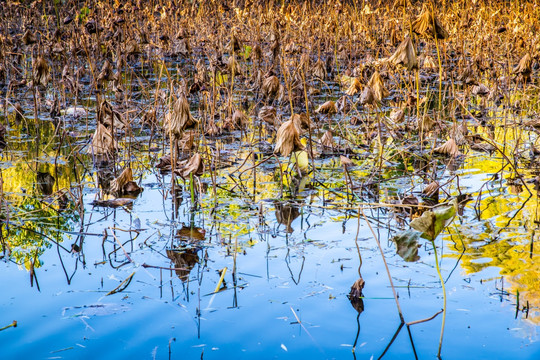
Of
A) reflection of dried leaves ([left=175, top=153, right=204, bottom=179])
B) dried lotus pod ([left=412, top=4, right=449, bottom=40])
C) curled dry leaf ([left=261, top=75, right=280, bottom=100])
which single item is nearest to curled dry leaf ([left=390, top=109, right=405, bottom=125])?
curled dry leaf ([left=261, top=75, right=280, bottom=100])

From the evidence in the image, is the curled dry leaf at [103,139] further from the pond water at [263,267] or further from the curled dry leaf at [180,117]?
the curled dry leaf at [180,117]

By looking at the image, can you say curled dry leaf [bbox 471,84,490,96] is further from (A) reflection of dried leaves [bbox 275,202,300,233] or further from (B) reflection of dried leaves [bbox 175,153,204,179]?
(B) reflection of dried leaves [bbox 175,153,204,179]

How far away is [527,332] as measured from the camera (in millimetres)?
2051

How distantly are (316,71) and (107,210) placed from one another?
3042 millimetres

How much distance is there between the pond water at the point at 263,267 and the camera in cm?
205

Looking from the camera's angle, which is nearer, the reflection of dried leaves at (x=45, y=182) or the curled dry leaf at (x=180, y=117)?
the curled dry leaf at (x=180, y=117)

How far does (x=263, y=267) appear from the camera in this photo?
259 centimetres

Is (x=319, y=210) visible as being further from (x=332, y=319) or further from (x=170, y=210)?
(x=332, y=319)

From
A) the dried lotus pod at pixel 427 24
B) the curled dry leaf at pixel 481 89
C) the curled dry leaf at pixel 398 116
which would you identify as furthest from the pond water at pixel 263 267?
the curled dry leaf at pixel 481 89

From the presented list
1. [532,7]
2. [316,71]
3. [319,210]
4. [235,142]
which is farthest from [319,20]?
[319,210]

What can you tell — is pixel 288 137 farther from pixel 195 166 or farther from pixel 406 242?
pixel 406 242

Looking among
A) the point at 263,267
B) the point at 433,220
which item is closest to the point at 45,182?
the point at 263,267

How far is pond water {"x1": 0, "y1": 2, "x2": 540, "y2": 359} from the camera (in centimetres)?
205

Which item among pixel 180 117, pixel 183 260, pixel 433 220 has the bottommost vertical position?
pixel 183 260
